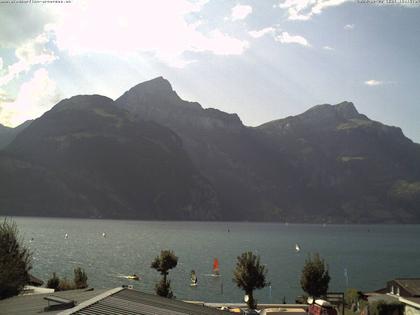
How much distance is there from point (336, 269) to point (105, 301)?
126350 mm

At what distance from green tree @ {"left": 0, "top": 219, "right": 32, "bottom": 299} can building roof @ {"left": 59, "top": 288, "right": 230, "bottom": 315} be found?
51.8ft

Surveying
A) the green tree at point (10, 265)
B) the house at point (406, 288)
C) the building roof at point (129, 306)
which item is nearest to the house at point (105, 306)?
the building roof at point (129, 306)

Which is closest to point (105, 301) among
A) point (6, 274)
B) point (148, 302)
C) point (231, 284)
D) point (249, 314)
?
point (148, 302)

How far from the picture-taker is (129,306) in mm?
22312

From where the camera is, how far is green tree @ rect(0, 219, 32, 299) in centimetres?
3734

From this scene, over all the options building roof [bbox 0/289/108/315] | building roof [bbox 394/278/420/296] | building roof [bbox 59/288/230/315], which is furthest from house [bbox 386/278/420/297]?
building roof [bbox 0/289/108/315]

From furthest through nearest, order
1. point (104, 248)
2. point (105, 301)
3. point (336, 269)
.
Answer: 1. point (104, 248)
2. point (336, 269)
3. point (105, 301)

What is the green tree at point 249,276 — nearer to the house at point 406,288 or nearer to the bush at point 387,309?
the bush at point 387,309

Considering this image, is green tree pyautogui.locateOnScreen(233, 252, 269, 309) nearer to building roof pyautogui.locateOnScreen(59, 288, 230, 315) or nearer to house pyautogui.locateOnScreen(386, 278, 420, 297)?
house pyautogui.locateOnScreen(386, 278, 420, 297)

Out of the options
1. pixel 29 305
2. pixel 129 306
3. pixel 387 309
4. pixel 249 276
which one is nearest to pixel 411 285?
pixel 387 309

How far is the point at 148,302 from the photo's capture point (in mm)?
24266

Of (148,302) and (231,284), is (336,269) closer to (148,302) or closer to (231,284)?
(231,284)

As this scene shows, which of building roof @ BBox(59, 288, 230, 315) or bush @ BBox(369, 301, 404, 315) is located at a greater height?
building roof @ BBox(59, 288, 230, 315)

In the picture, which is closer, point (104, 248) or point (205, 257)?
point (205, 257)
